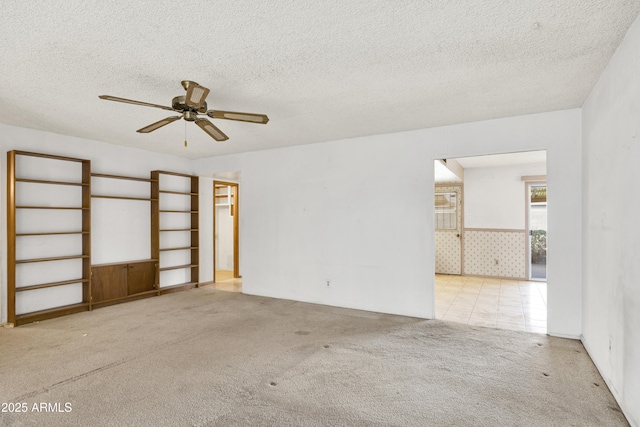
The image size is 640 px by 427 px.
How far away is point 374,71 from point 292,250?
334 centimetres

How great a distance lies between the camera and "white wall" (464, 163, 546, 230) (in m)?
7.13

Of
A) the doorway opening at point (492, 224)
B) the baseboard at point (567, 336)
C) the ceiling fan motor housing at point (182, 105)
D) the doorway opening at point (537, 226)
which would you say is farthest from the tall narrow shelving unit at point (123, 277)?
the doorway opening at point (537, 226)

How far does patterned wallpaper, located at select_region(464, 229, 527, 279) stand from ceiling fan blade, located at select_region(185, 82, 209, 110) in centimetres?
662

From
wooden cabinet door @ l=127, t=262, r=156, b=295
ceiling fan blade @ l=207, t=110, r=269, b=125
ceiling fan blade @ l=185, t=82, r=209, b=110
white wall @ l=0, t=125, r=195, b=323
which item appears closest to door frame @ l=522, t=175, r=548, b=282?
ceiling fan blade @ l=207, t=110, r=269, b=125

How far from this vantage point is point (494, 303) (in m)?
5.09

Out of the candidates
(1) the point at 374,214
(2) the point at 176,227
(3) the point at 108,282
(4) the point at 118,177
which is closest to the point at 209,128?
(1) the point at 374,214

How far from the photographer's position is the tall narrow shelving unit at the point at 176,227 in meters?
5.75

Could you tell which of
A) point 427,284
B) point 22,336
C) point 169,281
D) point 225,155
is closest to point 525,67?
point 427,284

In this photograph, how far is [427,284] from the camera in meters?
4.34

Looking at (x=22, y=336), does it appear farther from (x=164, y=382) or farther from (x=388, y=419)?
(x=388, y=419)

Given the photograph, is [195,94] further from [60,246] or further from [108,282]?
[108,282]

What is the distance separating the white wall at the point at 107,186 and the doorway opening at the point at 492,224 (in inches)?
200

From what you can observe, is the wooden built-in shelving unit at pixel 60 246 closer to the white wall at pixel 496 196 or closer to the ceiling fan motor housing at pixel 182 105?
the ceiling fan motor housing at pixel 182 105

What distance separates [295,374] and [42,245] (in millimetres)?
3923
